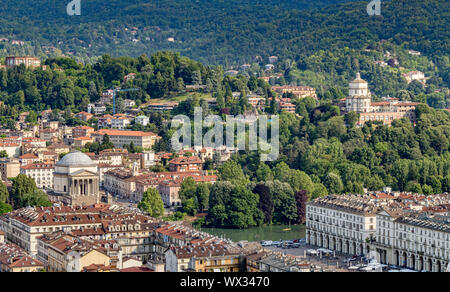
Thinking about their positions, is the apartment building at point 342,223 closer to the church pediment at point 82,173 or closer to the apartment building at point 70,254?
the apartment building at point 70,254

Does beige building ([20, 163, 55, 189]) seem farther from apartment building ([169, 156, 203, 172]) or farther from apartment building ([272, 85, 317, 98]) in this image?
apartment building ([272, 85, 317, 98])

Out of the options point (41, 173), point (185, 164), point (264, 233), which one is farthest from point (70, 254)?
point (185, 164)

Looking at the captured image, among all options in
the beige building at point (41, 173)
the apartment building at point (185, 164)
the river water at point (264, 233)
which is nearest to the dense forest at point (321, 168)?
the river water at point (264, 233)

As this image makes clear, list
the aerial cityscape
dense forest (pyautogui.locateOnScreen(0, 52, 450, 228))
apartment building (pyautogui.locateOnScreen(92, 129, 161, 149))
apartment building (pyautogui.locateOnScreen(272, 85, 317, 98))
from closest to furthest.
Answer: the aerial cityscape
dense forest (pyautogui.locateOnScreen(0, 52, 450, 228))
apartment building (pyautogui.locateOnScreen(92, 129, 161, 149))
apartment building (pyautogui.locateOnScreen(272, 85, 317, 98))

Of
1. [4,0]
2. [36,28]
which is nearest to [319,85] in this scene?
[36,28]

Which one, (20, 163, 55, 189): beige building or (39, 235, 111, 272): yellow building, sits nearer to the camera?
(39, 235, 111, 272): yellow building

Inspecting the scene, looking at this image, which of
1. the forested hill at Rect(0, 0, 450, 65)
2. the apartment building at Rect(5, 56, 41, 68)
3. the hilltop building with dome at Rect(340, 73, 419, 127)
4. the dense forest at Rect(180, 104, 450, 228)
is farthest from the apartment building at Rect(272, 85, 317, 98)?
the forested hill at Rect(0, 0, 450, 65)
